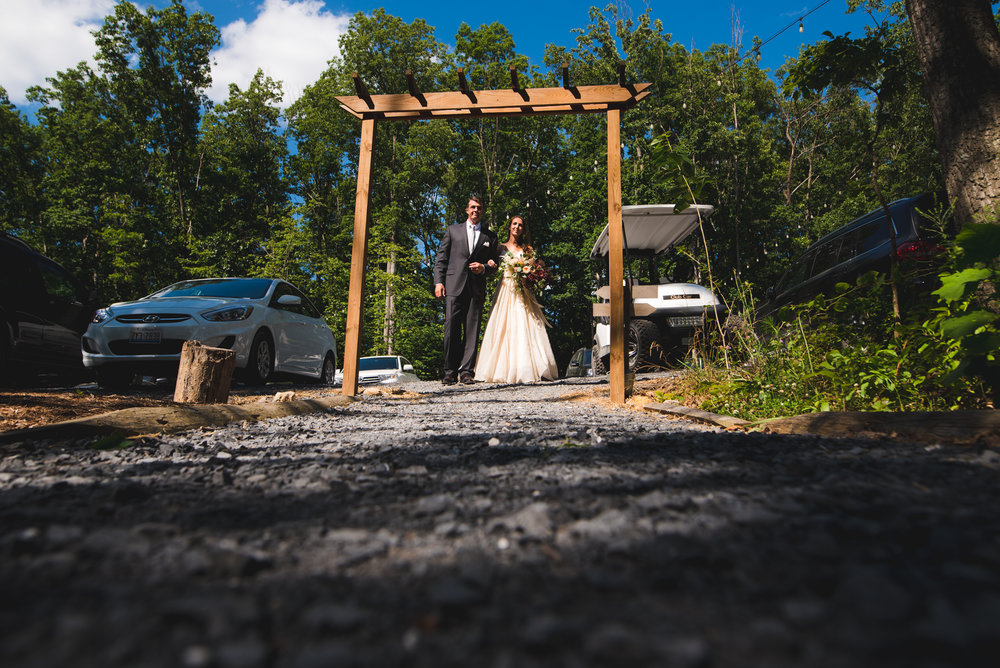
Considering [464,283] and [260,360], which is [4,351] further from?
[464,283]

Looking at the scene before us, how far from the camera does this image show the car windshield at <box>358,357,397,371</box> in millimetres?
15383

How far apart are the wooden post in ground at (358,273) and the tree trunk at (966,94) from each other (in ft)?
16.1

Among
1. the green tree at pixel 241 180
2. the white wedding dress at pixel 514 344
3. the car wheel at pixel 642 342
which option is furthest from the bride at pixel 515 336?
the green tree at pixel 241 180

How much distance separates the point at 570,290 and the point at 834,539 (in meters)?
23.7

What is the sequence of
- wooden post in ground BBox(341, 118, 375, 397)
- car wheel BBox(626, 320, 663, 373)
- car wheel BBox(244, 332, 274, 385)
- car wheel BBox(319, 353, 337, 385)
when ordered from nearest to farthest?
wooden post in ground BBox(341, 118, 375, 397), car wheel BBox(244, 332, 274, 385), car wheel BBox(626, 320, 663, 373), car wheel BBox(319, 353, 337, 385)

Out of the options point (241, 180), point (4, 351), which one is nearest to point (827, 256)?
point (4, 351)

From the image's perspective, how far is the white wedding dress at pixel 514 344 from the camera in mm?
8258

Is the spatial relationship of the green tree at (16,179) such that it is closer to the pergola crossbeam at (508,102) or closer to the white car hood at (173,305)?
the white car hood at (173,305)

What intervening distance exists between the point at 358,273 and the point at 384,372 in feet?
28.6

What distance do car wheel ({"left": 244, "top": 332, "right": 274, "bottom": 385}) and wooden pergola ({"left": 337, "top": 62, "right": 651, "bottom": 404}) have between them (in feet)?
6.59

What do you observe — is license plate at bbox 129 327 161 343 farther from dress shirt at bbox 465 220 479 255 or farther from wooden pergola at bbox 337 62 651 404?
dress shirt at bbox 465 220 479 255

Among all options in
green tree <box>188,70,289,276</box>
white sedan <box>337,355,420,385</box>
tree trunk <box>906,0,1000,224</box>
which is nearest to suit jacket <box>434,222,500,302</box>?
tree trunk <box>906,0,1000,224</box>

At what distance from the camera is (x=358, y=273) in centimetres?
612

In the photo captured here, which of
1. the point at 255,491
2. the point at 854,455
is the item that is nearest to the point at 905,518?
the point at 854,455
